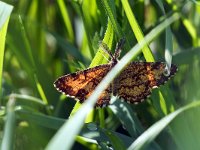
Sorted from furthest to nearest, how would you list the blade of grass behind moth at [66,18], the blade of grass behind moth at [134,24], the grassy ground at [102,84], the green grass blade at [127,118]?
the blade of grass behind moth at [66,18]
the green grass blade at [127,118]
the blade of grass behind moth at [134,24]
the grassy ground at [102,84]

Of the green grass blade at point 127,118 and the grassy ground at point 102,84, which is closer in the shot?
the grassy ground at point 102,84

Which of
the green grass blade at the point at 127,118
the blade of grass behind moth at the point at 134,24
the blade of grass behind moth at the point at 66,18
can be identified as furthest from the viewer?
the blade of grass behind moth at the point at 66,18

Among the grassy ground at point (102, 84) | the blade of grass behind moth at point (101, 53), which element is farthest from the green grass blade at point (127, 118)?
the blade of grass behind moth at point (101, 53)

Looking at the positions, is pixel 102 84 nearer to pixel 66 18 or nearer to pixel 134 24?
pixel 134 24

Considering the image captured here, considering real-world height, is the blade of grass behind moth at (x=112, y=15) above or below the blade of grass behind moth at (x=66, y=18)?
below

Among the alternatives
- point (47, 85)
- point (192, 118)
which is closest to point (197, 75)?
point (192, 118)

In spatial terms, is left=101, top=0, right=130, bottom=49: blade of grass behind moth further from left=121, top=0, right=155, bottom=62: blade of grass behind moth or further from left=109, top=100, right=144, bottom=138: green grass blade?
left=109, top=100, right=144, bottom=138: green grass blade

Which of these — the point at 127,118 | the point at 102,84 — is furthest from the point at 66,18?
the point at 102,84

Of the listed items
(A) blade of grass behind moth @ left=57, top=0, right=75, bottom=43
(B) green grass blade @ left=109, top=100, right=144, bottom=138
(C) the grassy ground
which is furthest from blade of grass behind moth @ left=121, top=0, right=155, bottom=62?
(A) blade of grass behind moth @ left=57, top=0, right=75, bottom=43

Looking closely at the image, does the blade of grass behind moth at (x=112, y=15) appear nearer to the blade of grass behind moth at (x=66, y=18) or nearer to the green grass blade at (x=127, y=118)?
the green grass blade at (x=127, y=118)

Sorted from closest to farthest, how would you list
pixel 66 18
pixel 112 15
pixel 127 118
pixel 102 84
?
pixel 102 84 → pixel 112 15 → pixel 127 118 → pixel 66 18
